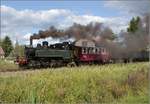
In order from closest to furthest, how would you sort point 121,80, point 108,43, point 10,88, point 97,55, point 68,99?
1. point 68,99
2. point 10,88
3. point 121,80
4. point 97,55
5. point 108,43

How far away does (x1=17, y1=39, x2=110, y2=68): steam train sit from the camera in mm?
34562

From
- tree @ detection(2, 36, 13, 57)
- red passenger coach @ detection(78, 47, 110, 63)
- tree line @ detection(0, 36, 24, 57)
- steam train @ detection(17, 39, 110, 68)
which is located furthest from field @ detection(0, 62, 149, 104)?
tree @ detection(2, 36, 13, 57)

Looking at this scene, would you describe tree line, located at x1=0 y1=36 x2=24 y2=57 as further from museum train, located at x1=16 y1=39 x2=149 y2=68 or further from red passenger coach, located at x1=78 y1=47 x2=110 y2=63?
red passenger coach, located at x1=78 y1=47 x2=110 y2=63

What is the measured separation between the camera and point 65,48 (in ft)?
123

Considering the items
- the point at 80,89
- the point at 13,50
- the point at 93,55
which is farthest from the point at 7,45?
the point at 80,89

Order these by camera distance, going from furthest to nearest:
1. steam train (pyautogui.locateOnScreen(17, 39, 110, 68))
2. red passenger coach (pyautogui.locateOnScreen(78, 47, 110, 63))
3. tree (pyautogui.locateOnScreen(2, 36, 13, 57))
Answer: tree (pyautogui.locateOnScreen(2, 36, 13, 57)) < red passenger coach (pyautogui.locateOnScreen(78, 47, 110, 63)) < steam train (pyautogui.locateOnScreen(17, 39, 110, 68))

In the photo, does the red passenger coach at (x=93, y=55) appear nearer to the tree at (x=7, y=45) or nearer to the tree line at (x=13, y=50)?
the tree line at (x=13, y=50)

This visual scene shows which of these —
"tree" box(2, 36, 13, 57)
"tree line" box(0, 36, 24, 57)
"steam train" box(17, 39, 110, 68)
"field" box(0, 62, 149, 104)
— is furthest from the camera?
"tree" box(2, 36, 13, 57)

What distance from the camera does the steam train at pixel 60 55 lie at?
113ft

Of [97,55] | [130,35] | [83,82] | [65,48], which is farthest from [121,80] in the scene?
[130,35]

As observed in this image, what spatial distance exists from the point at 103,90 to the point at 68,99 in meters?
2.18

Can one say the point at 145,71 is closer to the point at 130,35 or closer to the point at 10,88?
the point at 10,88

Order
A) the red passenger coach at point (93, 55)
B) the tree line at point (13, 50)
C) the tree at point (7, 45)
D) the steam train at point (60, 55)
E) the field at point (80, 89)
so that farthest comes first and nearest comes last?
the tree at point (7, 45)
the tree line at point (13, 50)
the red passenger coach at point (93, 55)
the steam train at point (60, 55)
the field at point (80, 89)

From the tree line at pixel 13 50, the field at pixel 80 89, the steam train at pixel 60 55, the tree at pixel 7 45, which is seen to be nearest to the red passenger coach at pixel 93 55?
the steam train at pixel 60 55
